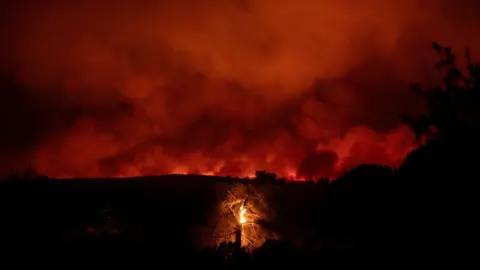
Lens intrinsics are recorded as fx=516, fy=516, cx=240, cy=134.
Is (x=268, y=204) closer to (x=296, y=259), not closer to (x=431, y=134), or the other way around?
(x=296, y=259)

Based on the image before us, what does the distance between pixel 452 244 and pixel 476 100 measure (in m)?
2.55

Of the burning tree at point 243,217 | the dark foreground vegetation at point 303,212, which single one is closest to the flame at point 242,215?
the burning tree at point 243,217

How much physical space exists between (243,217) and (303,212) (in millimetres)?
2318

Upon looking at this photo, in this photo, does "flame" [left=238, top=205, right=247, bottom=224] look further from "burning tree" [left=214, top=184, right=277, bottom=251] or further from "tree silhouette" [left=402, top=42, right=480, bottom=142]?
"tree silhouette" [left=402, top=42, right=480, bottom=142]

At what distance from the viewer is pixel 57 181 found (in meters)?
22.1

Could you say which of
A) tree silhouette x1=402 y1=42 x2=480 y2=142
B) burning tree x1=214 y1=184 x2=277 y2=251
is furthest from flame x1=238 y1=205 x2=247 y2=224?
tree silhouette x1=402 y1=42 x2=480 y2=142

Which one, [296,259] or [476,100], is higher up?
[476,100]

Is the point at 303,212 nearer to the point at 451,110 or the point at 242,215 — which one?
the point at 242,215

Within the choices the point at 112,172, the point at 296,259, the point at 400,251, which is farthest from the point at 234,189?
the point at 112,172

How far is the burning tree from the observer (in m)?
18.5

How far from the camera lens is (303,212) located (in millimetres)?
19422

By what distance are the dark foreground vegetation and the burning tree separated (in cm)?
55

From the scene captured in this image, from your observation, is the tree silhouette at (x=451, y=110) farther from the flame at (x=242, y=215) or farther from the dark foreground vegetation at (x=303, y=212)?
the flame at (x=242, y=215)

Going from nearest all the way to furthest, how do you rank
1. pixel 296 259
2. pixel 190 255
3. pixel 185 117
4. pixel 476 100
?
1. pixel 476 100
2. pixel 296 259
3. pixel 190 255
4. pixel 185 117
